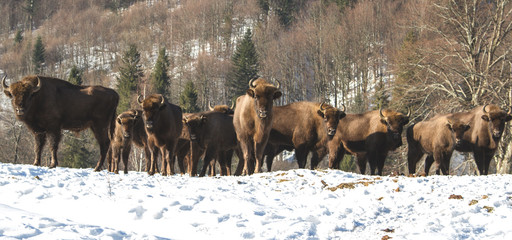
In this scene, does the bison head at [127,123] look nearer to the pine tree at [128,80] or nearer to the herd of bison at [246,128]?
the herd of bison at [246,128]

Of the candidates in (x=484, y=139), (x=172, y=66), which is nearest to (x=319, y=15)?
(x=172, y=66)

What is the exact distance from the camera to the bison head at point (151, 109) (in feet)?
45.8

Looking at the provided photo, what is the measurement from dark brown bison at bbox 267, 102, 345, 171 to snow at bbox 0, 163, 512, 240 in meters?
5.50

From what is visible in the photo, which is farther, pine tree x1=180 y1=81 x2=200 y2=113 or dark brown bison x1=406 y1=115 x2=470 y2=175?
pine tree x1=180 y1=81 x2=200 y2=113

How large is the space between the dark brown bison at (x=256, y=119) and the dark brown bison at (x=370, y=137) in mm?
3180

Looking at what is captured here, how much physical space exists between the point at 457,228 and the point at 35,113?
9.76 metres

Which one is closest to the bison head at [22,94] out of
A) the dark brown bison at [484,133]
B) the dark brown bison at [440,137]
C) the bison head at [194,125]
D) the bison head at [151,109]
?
the bison head at [151,109]

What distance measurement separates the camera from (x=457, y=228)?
7410mm

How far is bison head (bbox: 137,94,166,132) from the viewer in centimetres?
1397

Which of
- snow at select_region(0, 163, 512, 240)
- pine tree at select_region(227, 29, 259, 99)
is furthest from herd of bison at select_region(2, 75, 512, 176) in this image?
pine tree at select_region(227, 29, 259, 99)

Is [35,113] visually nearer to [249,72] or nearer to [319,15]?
[249,72]

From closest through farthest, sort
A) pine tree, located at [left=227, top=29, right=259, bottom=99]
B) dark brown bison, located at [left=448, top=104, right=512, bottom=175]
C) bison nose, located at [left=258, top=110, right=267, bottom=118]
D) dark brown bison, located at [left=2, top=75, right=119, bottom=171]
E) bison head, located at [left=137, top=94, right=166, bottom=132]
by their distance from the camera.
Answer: dark brown bison, located at [left=2, top=75, right=119, bottom=171] < bison nose, located at [left=258, top=110, right=267, bottom=118] < bison head, located at [left=137, top=94, right=166, bottom=132] < dark brown bison, located at [left=448, top=104, right=512, bottom=175] < pine tree, located at [left=227, top=29, right=259, bottom=99]

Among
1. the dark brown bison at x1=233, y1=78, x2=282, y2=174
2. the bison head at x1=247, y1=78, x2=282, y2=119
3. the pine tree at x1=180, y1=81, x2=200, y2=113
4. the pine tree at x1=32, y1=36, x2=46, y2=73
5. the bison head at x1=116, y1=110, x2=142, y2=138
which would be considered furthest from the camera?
the pine tree at x1=32, y1=36, x2=46, y2=73

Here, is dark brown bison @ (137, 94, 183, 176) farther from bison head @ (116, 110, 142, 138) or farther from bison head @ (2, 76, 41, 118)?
bison head @ (2, 76, 41, 118)
